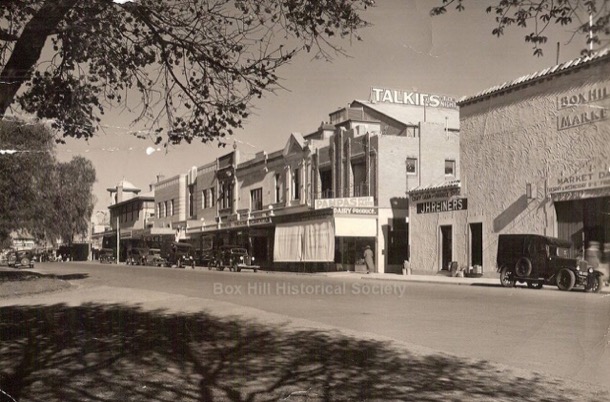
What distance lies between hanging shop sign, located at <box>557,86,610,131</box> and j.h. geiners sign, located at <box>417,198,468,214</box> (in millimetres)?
6589

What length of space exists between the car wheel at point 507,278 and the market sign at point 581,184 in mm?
3704

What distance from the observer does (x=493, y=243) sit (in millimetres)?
26766

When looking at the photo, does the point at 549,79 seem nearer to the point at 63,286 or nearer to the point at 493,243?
the point at 493,243

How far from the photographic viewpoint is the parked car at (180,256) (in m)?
47.4

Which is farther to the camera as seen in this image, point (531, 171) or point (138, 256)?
point (138, 256)

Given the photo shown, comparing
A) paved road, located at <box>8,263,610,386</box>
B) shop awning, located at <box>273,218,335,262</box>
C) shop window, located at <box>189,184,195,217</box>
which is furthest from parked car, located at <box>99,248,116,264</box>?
paved road, located at <box>8,263,610,386</box>

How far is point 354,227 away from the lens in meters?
34.6

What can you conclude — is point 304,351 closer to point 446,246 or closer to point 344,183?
point 446,246

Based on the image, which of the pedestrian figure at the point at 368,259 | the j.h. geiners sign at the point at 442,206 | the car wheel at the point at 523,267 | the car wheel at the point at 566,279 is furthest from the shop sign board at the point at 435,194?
the car wheel at the point at 566,279

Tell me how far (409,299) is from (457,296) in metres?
1.80

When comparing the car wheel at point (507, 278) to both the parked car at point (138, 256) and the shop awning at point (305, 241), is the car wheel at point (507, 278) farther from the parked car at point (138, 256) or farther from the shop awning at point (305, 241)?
the parked car at point (138, 256)

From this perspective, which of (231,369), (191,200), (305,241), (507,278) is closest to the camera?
(231,369)

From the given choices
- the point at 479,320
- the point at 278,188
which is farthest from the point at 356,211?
the point at 479,320

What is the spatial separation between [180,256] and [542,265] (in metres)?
31.9
